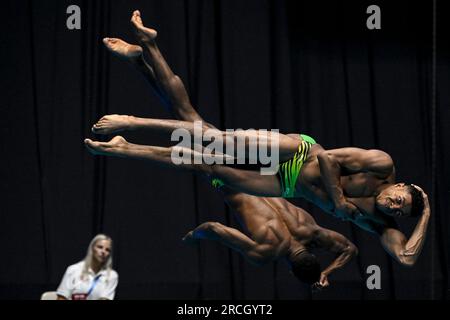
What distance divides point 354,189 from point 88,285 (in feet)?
6.47

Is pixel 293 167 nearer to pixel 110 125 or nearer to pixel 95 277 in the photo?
pixel 110 125

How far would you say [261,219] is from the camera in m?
6.27

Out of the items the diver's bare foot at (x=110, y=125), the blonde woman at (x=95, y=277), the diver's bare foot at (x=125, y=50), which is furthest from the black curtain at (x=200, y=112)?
the diver's bare foot at (x=110, y=125)

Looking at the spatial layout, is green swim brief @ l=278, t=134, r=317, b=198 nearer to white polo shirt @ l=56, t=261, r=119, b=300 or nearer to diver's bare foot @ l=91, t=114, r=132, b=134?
diver's bare foot @ l=91, t=114, r=132, b=134

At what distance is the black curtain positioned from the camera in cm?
827

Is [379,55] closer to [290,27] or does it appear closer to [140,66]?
[290,27]

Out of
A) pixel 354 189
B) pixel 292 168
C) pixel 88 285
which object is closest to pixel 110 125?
pixel 292 168

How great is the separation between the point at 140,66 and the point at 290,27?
3.44m

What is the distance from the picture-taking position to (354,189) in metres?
5.29

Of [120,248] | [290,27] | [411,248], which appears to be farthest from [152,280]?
[411,248]

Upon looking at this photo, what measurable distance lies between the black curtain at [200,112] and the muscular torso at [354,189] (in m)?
2.97
